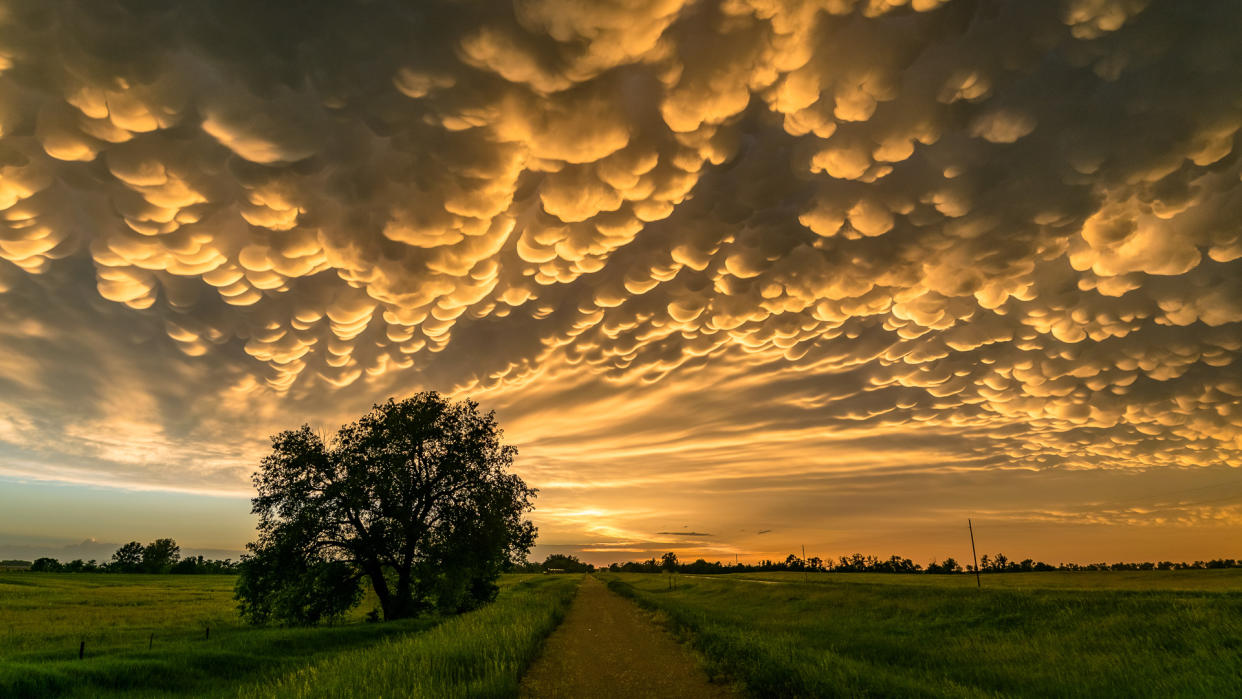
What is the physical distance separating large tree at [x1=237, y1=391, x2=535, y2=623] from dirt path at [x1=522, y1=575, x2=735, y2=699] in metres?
8.79

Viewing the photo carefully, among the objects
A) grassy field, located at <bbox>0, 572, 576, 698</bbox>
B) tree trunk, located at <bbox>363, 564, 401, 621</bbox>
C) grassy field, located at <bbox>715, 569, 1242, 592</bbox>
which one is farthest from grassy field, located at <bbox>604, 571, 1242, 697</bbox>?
tree trunk, located at <bbox>363, 564, 401, 621</bbox>

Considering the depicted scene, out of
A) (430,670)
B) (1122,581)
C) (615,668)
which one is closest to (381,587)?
(615,668)

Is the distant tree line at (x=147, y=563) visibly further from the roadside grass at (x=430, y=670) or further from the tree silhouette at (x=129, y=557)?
the roadside grass at (x=430, y=670)

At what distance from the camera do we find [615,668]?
15.7 meters

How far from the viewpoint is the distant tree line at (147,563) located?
136 meters

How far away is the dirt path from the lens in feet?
41.4

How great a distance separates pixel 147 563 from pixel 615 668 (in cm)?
18138

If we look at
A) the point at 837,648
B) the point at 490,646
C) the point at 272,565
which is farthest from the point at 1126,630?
the point at 272,565

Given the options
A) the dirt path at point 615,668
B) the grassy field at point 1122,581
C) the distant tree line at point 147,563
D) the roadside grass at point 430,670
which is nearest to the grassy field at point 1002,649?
the dirt path at point 615,668

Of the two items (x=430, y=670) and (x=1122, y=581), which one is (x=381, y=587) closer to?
(x=430, y=670)

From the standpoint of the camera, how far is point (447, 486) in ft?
105

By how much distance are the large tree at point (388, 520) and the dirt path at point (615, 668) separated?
28.8ft

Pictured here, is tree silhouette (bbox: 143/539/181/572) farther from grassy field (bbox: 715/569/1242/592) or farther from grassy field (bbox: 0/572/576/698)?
grassy field (bbox: 715/569/1242/592)

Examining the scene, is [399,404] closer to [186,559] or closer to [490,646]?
[490,646]
